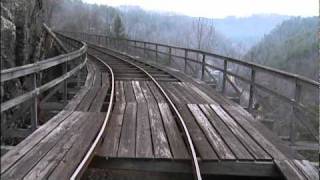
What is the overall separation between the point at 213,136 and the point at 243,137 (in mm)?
504

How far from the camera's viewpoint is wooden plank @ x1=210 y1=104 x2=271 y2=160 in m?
6.01

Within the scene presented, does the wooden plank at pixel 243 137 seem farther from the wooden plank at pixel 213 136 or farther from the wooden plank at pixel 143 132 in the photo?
the wooden plank at pixel 143 132

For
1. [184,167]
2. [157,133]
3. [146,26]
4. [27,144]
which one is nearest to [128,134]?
[157,133]

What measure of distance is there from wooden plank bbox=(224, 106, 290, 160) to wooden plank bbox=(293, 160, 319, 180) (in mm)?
252

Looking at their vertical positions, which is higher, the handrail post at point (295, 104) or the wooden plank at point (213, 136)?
the handrail post at point (295, 104)

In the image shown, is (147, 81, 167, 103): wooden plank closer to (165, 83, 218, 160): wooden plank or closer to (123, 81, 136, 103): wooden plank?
(165, 83, 218, 160): wooden plank

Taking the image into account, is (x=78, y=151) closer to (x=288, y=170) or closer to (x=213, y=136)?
(x=213, y=136)

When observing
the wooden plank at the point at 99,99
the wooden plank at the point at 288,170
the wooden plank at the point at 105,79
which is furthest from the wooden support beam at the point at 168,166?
the wooden plank at the point at 105,79

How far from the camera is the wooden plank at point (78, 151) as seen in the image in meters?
4.90

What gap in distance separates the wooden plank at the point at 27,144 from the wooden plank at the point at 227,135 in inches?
111

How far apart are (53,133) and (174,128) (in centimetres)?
205

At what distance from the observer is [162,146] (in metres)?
6.20

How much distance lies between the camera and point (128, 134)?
6.84 metres

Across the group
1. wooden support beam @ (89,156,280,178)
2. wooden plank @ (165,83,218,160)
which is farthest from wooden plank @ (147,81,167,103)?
wooden support beam @ (89,156,280,178)
